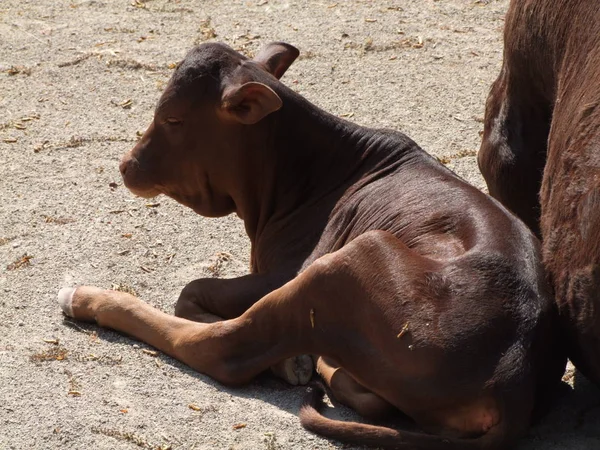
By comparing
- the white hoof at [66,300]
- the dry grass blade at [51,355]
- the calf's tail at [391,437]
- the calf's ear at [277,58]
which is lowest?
the white hoof at [66,300]

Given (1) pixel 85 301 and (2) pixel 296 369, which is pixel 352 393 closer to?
(2) pixel 296 369

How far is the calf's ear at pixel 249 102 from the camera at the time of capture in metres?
6.98

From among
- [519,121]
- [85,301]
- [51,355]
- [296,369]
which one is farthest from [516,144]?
[51,355]

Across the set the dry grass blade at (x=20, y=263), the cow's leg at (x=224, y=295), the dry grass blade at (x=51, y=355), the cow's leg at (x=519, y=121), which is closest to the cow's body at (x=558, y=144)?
the cow's leg at (x=519, y=121)

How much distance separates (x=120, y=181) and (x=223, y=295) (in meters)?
2.38

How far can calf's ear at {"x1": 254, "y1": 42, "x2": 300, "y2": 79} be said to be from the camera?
7.98 meters

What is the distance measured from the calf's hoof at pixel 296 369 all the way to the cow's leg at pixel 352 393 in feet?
0.23

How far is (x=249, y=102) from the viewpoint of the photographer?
711 cm

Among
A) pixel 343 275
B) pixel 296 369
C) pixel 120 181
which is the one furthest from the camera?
pixel 120 181

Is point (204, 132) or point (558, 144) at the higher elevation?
point (558, 144)

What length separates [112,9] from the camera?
12.7 m

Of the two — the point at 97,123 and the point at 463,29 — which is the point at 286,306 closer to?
the point at 97,123

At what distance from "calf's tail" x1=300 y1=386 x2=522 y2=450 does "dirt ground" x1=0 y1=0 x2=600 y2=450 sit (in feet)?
0.26

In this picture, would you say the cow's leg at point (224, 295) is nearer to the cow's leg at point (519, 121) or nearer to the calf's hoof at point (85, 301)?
the calf's hoof at point (85, 301)
